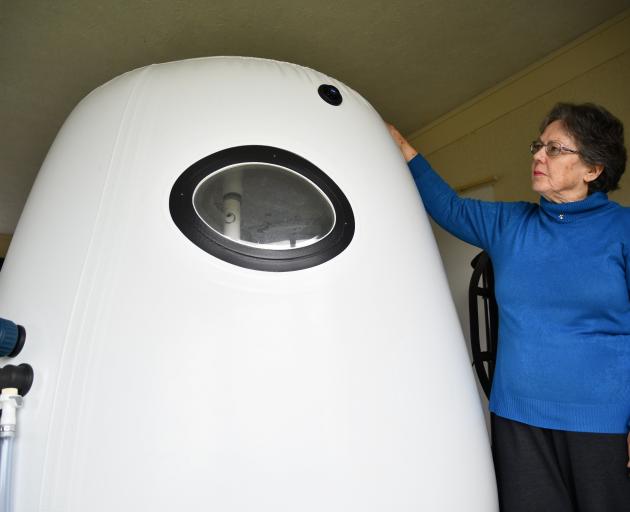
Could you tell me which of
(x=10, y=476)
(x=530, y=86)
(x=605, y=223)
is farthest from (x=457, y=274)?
(x=10, y=476)

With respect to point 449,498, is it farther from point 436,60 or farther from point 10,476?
point 436,60

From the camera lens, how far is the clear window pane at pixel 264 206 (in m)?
0.89

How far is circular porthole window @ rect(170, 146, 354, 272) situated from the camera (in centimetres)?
85

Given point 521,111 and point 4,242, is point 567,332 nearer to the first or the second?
point 521,111

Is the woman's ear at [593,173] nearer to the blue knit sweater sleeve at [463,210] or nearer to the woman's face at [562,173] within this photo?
the woman's face at [562,173]

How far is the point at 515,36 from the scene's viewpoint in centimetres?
156

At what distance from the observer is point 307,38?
1.53 metres

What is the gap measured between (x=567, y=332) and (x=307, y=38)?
1.01 metres

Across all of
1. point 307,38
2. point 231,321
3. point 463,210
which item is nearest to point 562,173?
point 463,210

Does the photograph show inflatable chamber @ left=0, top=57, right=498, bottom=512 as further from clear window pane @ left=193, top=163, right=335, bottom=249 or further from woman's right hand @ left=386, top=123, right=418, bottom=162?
woman's right hand @ left=386, top=123, right=418, bottom=162

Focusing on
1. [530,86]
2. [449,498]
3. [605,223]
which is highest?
[530,86]

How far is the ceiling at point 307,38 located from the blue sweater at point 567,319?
672mm

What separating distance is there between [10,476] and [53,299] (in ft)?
0.81

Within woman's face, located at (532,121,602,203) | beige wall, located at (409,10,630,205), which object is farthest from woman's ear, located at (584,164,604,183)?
beige wall, located at (409,10,630,205)
